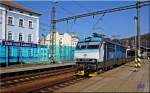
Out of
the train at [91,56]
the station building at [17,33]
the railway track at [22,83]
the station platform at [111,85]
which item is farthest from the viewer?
the station building at [17,33]

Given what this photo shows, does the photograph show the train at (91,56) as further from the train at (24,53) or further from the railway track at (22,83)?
the train at (24,53)

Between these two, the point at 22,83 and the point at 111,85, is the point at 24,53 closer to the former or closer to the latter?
the point at 22,83

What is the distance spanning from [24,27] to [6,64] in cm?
1922

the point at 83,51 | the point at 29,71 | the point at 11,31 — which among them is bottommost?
the point at 29,71

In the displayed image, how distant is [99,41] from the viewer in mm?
22891

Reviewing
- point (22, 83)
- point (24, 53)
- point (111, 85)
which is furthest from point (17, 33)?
point (111, 85)

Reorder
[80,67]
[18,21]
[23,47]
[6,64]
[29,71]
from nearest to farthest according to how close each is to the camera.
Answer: [80,67]
[29,71]
[6,64]
[23,47]
[18,21]

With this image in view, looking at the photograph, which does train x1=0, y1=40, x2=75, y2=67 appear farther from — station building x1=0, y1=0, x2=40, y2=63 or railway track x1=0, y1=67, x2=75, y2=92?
railway track x1=0, y1=67, x2=75, y2=92

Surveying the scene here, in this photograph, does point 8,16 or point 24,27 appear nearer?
point 8,16

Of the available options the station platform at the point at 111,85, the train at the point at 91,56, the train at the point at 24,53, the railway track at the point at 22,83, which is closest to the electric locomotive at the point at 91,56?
the train at the point at 91,56

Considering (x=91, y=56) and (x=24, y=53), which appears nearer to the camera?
(x=91, y=56)

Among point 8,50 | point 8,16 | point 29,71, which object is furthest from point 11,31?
point 29,71

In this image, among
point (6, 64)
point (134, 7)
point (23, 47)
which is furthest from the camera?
point (23, 47)

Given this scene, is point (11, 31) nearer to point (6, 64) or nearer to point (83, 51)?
point (6, 64)
